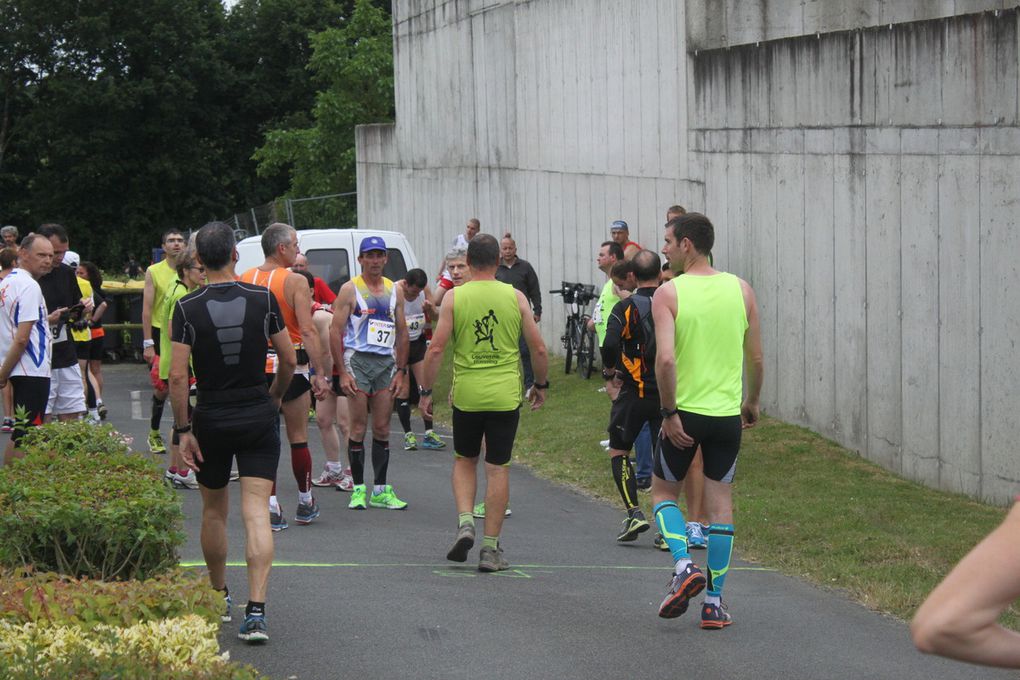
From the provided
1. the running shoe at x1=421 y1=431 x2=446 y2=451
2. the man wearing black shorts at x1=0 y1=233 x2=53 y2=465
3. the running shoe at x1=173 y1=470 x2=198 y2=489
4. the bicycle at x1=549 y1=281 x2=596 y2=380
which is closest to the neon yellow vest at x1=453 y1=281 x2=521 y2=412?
the man wearing black shorts at x1=0 y1=233 x2=53 y2=465

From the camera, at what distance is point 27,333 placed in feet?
31.3

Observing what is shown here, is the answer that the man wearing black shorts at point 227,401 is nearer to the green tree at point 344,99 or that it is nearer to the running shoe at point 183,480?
the running shoe at point 183,480

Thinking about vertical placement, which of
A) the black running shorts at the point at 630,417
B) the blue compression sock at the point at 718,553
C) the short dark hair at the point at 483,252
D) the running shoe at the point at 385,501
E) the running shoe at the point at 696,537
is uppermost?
the short dark hair at the point at 483,252

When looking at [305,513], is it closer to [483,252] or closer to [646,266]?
[483,252]

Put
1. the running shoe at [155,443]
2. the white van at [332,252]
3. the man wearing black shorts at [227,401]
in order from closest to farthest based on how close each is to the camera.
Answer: the man wearing black shorts at [227,401], the running shoe at [155,443], the white van at [332,252]

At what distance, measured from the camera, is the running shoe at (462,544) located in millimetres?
8234

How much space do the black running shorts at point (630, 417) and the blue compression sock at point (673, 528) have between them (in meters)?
2.22

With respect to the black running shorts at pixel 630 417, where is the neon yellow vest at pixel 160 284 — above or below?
above

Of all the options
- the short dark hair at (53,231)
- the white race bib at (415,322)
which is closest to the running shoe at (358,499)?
the white race bib at (415,322)

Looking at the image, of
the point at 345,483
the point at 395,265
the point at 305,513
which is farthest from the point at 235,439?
the point at 395,265

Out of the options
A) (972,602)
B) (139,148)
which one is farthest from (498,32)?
(139,148)

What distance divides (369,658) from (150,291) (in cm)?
639

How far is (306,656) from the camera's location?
6375 millimetres

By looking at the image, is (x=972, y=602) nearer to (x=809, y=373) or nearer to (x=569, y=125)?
(x=809, y=373)
